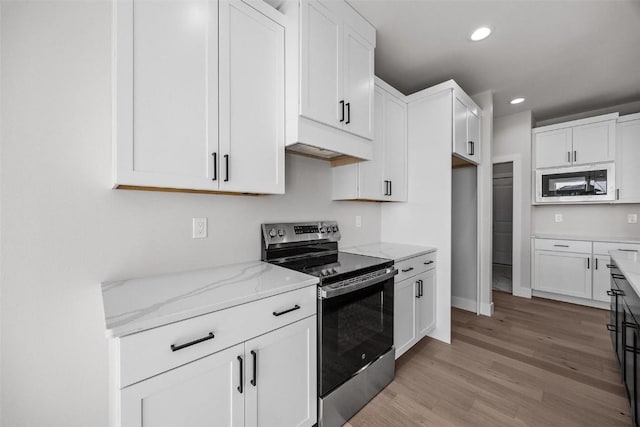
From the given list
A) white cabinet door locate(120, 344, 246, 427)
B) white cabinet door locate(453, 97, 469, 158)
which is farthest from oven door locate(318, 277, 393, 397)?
white cabinet door locate(453, 97, 469, 158)

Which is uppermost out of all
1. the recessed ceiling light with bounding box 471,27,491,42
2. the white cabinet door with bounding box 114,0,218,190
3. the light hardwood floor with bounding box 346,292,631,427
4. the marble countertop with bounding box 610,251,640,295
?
the recessed ceiling light with bounding box 471,27,491,42

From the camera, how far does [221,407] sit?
42.9 inches

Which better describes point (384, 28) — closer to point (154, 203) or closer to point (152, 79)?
point (152, 79)

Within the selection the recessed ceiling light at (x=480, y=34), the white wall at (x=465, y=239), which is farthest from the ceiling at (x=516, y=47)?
the white wall at (x=465, y=239)

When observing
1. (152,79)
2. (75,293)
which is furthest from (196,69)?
(75,293)

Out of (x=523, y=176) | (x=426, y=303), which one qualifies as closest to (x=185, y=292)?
(x=426, y=303)

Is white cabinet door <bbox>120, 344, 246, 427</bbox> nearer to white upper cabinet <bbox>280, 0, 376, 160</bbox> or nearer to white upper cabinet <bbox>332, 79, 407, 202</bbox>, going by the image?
white upper cabinet <bbox>280, 0, 376, 160</bbox>

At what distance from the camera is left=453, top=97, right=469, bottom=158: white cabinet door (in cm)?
254

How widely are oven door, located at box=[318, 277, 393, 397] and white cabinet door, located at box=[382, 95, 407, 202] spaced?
1074 millimetres

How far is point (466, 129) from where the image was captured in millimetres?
2785

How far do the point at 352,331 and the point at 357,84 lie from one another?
67.1 inches

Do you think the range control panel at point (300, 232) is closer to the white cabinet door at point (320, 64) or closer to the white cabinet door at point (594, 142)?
the white cabinet door at point (320, 64)

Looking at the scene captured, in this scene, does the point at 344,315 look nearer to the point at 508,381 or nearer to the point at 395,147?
the point at 508,381

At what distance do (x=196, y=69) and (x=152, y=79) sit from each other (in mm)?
215
